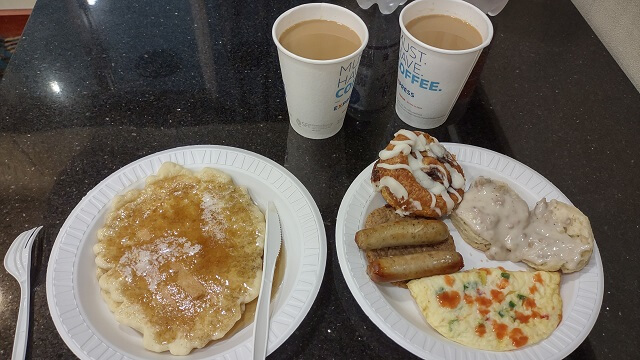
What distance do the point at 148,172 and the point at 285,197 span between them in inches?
17.6

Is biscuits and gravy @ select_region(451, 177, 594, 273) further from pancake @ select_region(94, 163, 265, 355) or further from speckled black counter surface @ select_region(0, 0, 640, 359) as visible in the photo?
pancake @ select_region(94, 163, 265, 355)

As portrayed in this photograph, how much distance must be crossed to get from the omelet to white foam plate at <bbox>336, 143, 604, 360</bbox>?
0.03 m

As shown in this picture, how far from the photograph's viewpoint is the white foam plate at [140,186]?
1.13 metres

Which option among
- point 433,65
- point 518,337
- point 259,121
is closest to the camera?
point 518,337

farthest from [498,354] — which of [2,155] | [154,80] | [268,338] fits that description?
[2,155]

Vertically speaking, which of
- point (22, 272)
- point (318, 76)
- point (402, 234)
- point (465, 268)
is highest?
point (318, 76)

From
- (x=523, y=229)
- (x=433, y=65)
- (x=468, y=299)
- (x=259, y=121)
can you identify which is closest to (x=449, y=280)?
(x=468, y=299)

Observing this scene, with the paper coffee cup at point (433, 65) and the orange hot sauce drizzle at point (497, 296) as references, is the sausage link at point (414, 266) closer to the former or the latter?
the orange hot sauce drizzle at point (497, 296)

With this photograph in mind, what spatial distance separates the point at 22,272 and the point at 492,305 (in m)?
1.31

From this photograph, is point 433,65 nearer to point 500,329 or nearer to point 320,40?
point 320,40

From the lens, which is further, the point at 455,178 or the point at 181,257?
the point at 455,178

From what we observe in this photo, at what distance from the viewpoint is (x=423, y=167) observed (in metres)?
1.40

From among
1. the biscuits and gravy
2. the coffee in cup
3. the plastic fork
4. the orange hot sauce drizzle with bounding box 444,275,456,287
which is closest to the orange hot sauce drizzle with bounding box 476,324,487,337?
the orange hot sauce drizzle with bounding box 444,275,456,287

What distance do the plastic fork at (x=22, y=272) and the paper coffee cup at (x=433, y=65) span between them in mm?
1253
